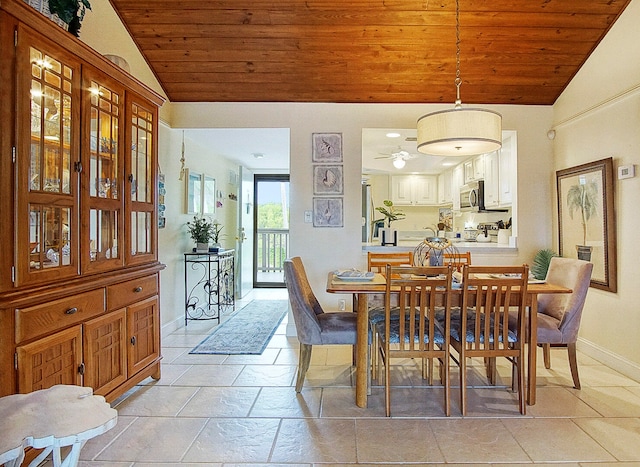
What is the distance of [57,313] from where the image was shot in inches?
76.3

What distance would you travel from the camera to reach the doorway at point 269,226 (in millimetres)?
7203

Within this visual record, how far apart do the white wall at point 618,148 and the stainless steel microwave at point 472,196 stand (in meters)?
1.66

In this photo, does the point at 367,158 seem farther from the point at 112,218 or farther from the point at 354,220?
the point at 112,218

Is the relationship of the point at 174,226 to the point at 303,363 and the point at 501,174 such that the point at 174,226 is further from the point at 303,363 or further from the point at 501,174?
the point at 501,174

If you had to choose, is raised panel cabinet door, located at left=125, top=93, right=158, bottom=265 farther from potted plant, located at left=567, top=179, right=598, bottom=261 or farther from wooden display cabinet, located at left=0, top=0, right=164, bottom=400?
potted plant, located at left=567, top=179, right=598, bottom=261

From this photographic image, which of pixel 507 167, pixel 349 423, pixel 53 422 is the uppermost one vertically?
pixel 507 167

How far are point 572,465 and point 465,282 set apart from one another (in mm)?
1017

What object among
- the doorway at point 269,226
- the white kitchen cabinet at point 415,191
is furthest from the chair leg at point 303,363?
the white kitchen cabinet at point 415,191

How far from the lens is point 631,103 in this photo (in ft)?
10.0

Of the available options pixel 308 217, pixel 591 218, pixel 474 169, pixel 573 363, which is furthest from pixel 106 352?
pixel 474 169

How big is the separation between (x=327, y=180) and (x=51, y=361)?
290cm

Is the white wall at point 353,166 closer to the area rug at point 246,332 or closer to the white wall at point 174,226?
the area rug at point 246,332

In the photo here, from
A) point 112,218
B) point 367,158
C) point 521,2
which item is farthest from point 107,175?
point 367,158

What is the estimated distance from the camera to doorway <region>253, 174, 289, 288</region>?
23.6 ft
